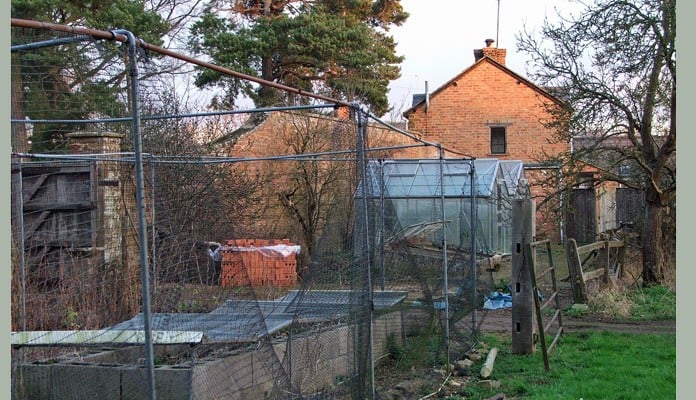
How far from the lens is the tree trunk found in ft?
47.5

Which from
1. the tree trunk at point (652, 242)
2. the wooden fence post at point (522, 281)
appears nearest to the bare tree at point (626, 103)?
the tree trunk at point (652, 242)

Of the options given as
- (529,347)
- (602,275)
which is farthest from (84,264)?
(602,275)

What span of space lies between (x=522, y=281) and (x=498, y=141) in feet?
71.4

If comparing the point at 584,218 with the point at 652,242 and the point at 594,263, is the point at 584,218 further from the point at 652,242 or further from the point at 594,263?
the point at 594,263

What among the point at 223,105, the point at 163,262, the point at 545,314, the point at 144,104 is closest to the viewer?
the point at 144,104

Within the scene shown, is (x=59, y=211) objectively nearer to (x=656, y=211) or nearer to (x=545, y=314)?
(x=545, y=314)

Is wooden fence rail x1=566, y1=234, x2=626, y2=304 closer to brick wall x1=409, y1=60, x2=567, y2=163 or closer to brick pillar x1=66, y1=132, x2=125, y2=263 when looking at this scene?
brick pillar x1=66, y1=132, x2=125, y2=263

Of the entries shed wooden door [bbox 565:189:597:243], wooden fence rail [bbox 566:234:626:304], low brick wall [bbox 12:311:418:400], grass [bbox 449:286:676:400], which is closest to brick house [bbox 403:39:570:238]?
shed wooden door [bbox 565:189:597:243]

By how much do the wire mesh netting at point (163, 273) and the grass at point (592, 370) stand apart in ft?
2.52

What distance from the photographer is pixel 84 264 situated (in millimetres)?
7750

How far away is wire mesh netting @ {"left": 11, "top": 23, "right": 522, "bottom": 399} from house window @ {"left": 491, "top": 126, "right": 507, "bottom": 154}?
1939 cm

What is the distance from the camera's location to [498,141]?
30281 mm

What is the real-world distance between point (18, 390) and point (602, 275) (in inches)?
419

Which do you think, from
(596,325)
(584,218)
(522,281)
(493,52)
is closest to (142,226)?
(522,281)
